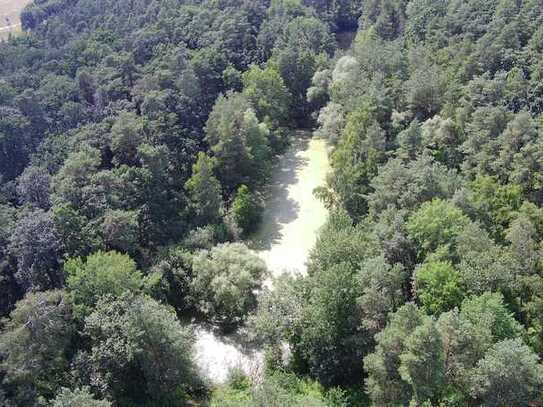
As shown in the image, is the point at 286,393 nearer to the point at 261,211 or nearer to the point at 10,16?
the point at 261,211

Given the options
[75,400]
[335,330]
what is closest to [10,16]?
[75,400]

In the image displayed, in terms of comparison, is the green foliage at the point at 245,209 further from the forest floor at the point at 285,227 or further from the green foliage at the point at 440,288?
the green foliage at the point at 440,288

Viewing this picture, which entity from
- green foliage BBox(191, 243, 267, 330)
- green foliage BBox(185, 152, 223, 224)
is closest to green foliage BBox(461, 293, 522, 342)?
green foliage BBox(191, 243, 267, 330)

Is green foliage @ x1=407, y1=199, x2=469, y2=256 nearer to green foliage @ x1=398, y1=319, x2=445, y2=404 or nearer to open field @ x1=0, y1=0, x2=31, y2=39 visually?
green foliage @ x1=398, y1=319, x2=445, y2=404

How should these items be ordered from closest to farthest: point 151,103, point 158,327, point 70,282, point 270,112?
point 158,327 → point 70,282 → point 151,103 → point 270,112

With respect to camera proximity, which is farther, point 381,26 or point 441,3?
point 381,26

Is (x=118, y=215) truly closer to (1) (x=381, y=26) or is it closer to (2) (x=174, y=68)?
(2) (x=174, y=68)

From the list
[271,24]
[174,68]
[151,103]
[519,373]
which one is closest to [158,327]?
[519,373]
